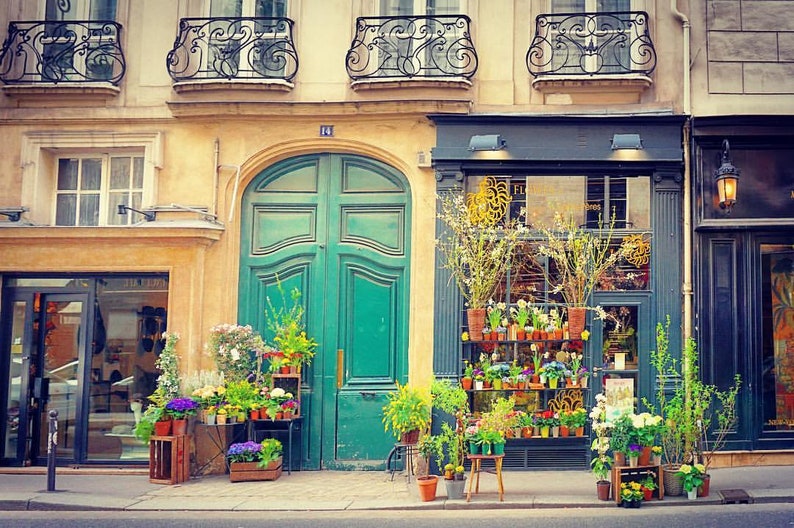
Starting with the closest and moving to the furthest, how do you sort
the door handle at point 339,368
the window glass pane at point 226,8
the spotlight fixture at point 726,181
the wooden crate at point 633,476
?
the wooden crate at point 633,476, the spotlight fixture at point 726,181, the door handle at point 339,368, the window glass pane at point 226,8

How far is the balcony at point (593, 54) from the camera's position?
11.6 meters

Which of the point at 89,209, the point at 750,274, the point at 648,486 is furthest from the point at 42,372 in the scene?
the point at 750,274

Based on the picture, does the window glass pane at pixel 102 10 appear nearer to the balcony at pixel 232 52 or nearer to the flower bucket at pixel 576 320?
the balcony at pixel 232 52

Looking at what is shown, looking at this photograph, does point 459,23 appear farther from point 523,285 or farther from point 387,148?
point 523,285

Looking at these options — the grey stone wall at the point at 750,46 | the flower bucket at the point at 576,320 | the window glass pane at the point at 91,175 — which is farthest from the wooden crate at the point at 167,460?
the grey stone wall at the point at 750,46

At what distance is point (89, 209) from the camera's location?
12406 mm

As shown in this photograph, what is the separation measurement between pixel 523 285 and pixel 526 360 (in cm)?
100

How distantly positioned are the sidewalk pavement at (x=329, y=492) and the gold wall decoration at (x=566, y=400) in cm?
84

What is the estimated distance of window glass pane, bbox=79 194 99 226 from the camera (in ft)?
40.6

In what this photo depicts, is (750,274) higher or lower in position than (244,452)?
higher

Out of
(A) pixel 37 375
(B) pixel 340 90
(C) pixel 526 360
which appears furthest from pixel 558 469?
(A) pixel 37 375

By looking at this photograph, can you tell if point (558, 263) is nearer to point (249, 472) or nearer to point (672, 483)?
point (672, 483)

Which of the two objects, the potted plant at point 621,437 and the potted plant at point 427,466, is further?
the potted plant at point 427,466

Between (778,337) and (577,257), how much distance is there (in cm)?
287
